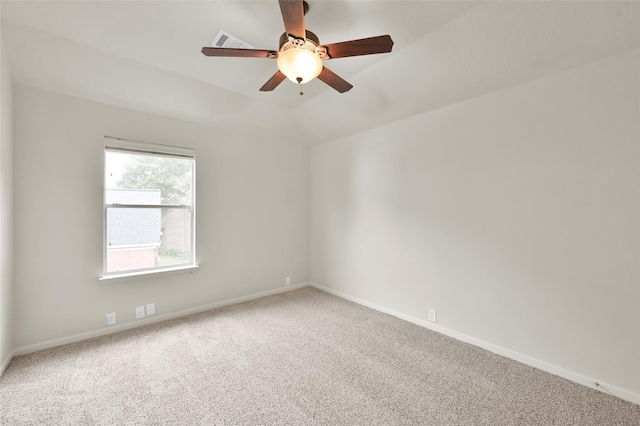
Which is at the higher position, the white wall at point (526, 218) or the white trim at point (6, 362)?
the white wall at point (526, 218)

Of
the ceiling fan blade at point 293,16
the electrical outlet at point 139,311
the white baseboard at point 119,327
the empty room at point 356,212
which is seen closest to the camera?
the ceiling fan blade at point 293,16

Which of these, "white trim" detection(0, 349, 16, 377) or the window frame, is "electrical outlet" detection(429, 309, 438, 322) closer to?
the window frame

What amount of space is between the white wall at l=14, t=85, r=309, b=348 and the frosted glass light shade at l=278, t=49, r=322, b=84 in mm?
2240

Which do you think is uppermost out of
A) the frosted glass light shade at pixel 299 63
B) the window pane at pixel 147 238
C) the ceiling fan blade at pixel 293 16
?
the ceiling fan blade at pixel 293 16

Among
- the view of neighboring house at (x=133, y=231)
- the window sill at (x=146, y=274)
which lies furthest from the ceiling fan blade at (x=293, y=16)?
the window sill at (x=146, y=274)

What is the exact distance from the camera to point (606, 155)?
2057mm

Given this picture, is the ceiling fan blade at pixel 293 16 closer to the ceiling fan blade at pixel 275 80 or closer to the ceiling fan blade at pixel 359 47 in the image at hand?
the ceiling fan blade at pixel 359 47

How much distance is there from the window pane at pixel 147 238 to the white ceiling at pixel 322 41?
4.00 ft

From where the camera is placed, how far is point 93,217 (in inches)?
114

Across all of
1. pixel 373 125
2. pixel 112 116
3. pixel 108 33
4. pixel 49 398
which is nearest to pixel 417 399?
pixel 49 398

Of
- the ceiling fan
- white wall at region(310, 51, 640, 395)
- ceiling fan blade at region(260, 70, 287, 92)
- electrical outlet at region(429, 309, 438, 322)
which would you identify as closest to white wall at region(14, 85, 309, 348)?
ceiling fan blade at region(260, 70, 287, 92)

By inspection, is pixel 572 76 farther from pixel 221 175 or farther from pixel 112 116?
pixel 112 116

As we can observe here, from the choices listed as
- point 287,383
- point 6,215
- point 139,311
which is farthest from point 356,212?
point 6,215

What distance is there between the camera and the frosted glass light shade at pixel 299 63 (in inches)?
69.4
